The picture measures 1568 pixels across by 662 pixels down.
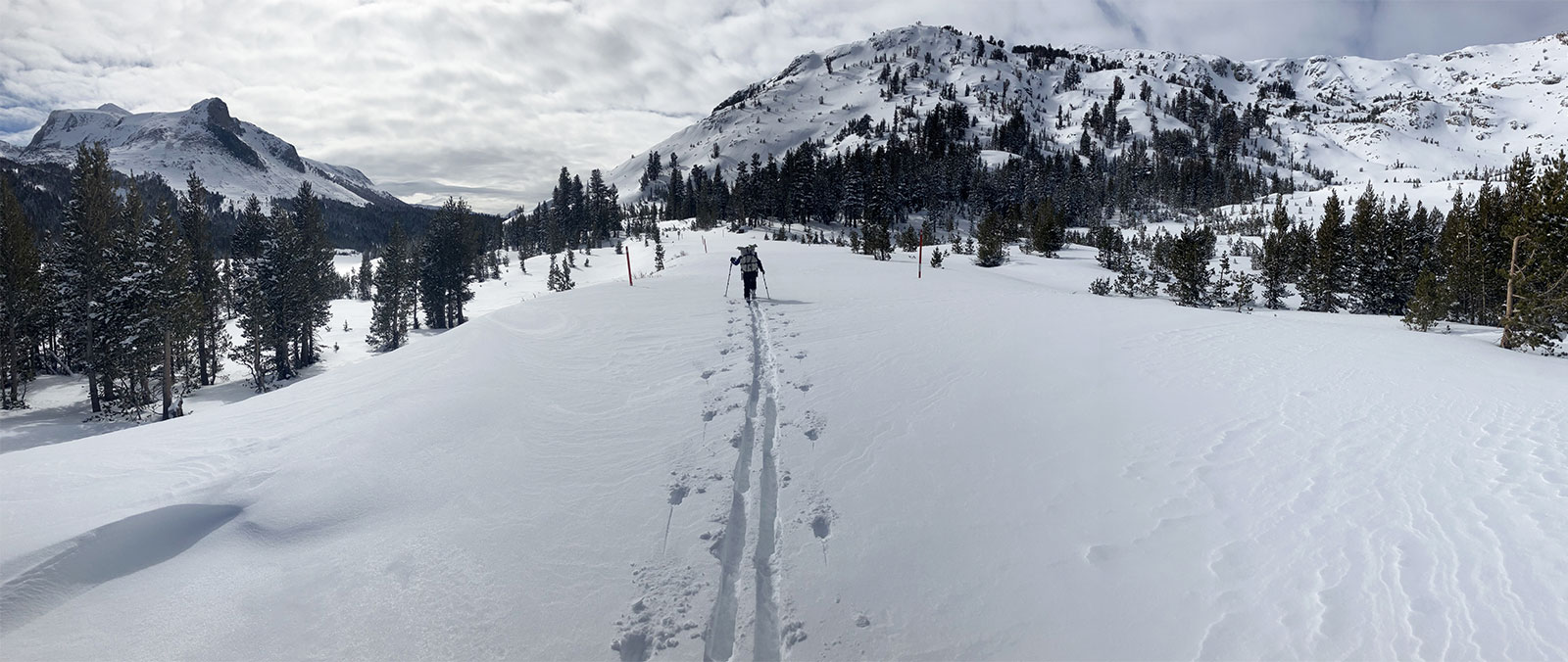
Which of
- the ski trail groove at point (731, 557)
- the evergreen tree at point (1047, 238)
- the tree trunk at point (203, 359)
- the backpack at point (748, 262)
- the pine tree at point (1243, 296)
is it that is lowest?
the tree trunk at point (203, 359)

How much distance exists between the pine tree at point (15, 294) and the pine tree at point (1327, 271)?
224 feet

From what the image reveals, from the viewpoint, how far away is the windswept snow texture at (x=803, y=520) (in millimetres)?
3988

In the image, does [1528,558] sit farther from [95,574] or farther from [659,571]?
[95,574]

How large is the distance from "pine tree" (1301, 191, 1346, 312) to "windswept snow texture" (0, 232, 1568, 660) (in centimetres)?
3071

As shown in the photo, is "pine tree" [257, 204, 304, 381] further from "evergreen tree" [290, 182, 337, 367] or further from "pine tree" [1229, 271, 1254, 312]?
"pine tree" [1229, 271, 1254, 312]

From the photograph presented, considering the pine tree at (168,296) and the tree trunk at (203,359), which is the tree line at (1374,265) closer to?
the pine tree at (168,296)

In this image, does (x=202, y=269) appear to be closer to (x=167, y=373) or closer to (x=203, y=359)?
(x=203, y=359)

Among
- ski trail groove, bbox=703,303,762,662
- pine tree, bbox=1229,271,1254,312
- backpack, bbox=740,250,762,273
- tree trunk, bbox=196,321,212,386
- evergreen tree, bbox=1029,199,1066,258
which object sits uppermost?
evergreen tree, bbox=1029,199,1066,258

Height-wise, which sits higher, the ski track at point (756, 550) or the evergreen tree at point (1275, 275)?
the evergreen tree at point (1275, 275)

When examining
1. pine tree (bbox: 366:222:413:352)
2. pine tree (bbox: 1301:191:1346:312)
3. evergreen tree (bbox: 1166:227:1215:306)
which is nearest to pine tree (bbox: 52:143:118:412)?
pine tree (bbox: 366:222:413:352)

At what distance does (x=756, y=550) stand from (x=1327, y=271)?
44513 millimetres

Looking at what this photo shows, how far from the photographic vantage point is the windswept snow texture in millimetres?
3988

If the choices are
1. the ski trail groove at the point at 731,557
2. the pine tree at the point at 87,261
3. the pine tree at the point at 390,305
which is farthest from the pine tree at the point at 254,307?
the ski trail groove at the point at 731,557

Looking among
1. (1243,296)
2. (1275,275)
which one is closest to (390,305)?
(1243,296)
